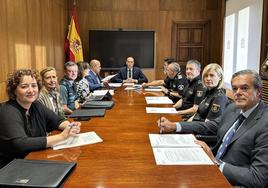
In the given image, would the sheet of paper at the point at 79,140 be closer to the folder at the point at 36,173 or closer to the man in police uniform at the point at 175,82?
the folder at the point at 36,173

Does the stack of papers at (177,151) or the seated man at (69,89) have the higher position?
the seated man at (69,89)

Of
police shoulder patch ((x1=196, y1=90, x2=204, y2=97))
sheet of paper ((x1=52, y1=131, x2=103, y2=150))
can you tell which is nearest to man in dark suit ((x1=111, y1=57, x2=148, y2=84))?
police shoulder patch ((x1=196, y1=90, x2=204, y2=97))

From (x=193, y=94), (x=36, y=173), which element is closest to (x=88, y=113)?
(x=36, y=173)

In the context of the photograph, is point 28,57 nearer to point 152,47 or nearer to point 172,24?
point 152,47

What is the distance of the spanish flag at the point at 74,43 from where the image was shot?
6.79 m

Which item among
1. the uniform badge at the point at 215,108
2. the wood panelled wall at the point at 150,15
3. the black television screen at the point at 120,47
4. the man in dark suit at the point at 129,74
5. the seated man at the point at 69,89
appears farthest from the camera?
the wood panelled wall at the point at 150,15

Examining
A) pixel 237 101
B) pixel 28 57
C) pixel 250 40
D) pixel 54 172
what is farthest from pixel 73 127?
pixel 250 40

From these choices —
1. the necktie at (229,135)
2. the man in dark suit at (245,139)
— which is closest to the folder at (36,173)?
the man in dark suit at (245,139)

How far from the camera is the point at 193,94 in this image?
3.81 metres

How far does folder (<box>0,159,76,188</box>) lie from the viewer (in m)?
1.17

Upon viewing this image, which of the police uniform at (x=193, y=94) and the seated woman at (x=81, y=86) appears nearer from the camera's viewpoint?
the police uniform at (x=193, y=94)

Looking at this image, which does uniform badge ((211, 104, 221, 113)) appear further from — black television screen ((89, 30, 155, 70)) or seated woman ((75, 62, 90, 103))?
black television screen ((89, 30, 155, 70))

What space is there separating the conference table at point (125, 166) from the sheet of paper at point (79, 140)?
0.04 meters

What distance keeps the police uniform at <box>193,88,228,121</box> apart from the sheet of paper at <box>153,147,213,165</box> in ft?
3.11
